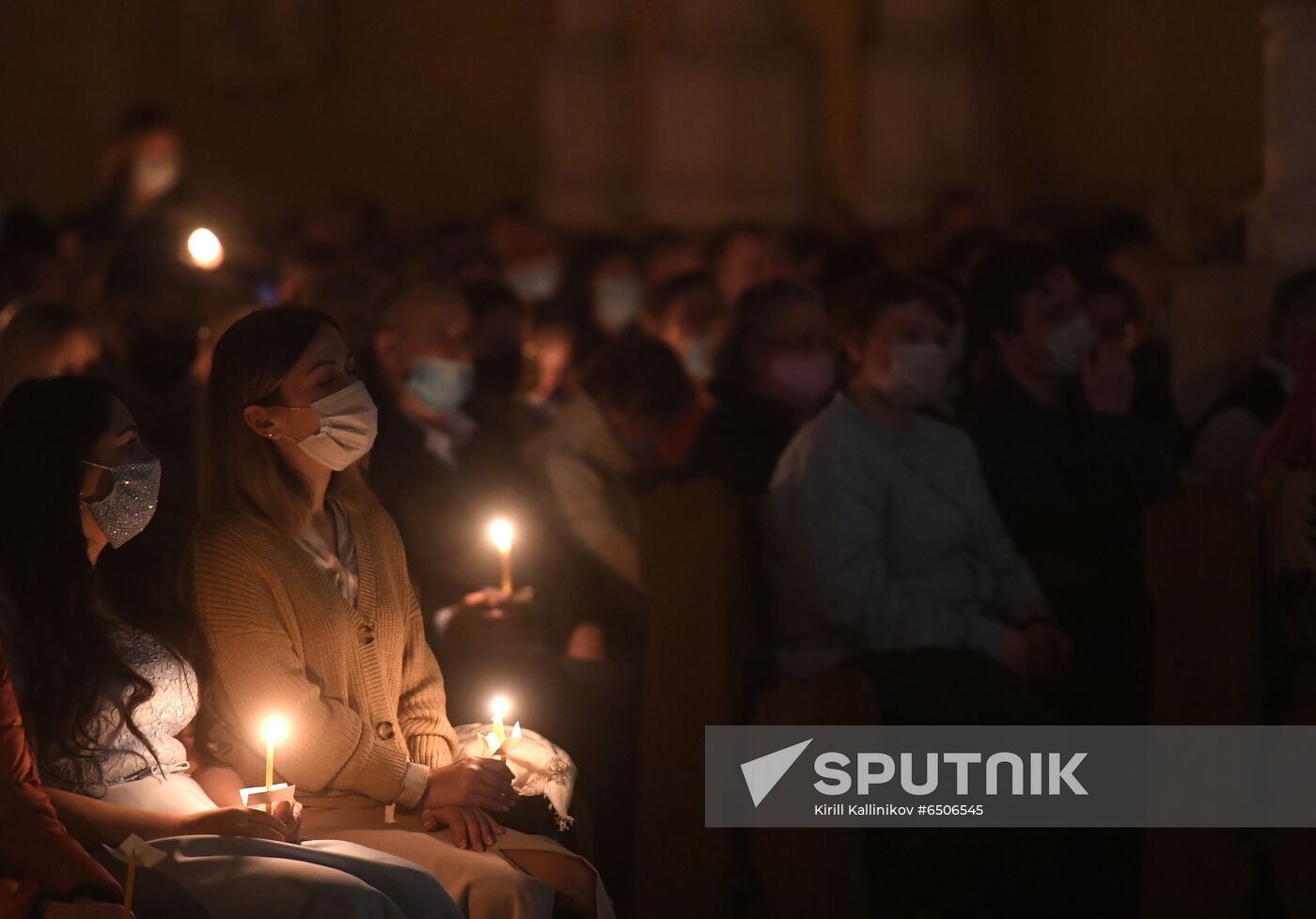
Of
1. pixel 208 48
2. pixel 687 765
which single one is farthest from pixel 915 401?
pixel 208 48

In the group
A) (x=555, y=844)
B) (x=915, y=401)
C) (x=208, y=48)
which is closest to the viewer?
(x=555, y=844)

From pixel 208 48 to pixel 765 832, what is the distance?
15.6 metres

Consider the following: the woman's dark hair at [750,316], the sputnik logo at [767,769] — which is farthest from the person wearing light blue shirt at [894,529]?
the woman's dark hair at [750,316]

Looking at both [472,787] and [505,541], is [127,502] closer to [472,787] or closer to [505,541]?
[472,787]

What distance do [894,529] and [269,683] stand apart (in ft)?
6.04

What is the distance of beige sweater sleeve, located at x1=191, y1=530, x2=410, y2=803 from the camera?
3.71 meters

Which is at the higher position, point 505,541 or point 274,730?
point 505,541

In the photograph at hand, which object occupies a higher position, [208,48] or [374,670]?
[208,48]

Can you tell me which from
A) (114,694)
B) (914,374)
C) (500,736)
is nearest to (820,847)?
(500,736)

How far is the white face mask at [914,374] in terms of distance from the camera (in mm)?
5059

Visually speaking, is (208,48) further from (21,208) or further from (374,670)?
(374,670)

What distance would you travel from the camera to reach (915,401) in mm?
5105

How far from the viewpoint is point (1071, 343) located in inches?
220

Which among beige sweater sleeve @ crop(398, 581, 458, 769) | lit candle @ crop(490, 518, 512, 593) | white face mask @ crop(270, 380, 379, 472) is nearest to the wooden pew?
lit candle @ crop(490, 518, 512, 593)
